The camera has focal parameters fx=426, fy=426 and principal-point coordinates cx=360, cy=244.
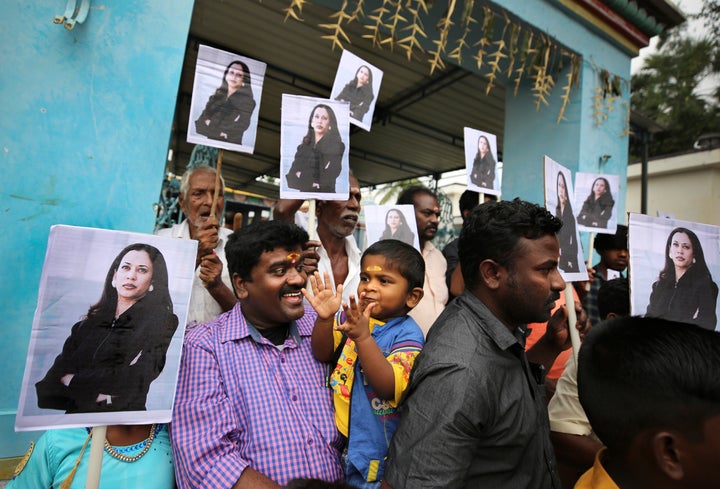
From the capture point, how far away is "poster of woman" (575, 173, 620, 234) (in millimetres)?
2918

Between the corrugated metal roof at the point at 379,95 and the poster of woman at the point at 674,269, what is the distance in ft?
11.3

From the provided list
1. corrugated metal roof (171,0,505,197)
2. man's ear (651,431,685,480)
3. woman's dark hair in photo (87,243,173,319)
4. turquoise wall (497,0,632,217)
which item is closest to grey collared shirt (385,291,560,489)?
man's ear (651,431,685,480)

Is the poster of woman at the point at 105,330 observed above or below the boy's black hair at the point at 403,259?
below

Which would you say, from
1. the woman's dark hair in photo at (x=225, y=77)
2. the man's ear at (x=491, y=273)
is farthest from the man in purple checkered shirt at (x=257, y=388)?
the woman's dark hair in photo at (x=225, y=77)

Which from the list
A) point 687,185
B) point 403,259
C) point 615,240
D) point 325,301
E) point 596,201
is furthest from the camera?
point 687,185

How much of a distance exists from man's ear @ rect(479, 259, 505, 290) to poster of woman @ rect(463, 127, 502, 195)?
1572 millimetres

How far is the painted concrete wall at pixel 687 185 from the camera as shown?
30.2ft

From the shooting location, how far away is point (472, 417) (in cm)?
117

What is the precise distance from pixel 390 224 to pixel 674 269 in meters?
1.63

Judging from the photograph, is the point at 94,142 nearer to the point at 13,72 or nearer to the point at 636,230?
the point at 13,72

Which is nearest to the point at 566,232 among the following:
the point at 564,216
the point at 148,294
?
the point at 564,216

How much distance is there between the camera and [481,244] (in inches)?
59.2

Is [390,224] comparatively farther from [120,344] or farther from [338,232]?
[120,344]

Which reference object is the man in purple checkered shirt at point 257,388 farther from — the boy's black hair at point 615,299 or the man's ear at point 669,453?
the boy's black hair at point 615,299
